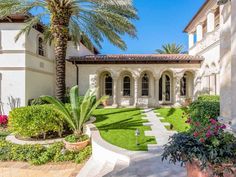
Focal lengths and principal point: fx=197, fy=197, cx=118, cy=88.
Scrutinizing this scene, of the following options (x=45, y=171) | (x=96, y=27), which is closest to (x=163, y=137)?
(x=45, y=171)

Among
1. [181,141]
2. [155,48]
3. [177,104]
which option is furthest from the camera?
[155,48]

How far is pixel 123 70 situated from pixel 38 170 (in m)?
12.4

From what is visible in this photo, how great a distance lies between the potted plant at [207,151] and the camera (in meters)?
3.21

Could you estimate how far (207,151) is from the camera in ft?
10.9

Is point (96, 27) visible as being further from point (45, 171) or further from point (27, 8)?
point (45, 171)

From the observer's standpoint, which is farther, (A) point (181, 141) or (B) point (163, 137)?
(B) point (163, 137)

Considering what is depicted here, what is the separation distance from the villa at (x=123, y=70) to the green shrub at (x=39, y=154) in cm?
582

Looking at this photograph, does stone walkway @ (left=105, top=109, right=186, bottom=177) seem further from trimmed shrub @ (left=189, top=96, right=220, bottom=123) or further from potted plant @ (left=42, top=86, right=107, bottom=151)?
potted plant @ (left=42, top=86, right=107, bottom=151)

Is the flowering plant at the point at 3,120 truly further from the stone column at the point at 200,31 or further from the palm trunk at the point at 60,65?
the stone column at the point at 200,31

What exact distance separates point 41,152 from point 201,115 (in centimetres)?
730

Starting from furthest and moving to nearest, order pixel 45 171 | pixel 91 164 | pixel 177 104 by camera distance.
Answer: pixel 177 104
pixel 45 171
pixel 91 164

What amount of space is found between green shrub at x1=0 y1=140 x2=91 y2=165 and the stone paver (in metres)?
0.28

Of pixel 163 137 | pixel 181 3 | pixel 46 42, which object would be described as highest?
pixel 181 3

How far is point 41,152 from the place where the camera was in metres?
9.08
